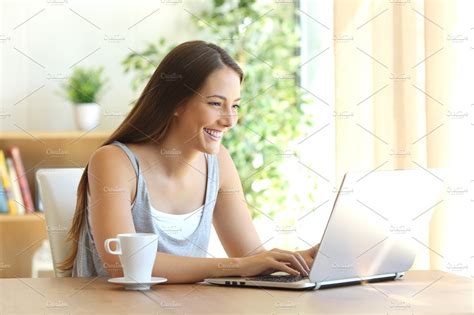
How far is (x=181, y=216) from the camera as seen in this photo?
151cm

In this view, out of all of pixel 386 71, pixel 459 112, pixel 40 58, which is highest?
pixel 40 58

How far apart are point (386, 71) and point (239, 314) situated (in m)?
0.97

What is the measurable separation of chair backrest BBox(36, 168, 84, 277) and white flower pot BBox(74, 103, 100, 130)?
1368 mm

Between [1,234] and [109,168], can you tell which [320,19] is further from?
[109,168]

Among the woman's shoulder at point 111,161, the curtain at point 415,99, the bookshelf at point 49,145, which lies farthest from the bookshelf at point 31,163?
the woman's shoulder at point 111,161

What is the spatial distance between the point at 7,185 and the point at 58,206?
1402mm

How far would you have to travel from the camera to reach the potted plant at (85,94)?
2848mm

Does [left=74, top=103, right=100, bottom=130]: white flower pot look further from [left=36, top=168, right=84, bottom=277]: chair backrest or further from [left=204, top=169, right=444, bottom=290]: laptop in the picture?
[left=204, top=169, right=444, bottom=290]: laptop

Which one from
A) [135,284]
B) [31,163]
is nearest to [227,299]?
[135,284]

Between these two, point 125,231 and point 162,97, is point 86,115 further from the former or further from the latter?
point 125,231

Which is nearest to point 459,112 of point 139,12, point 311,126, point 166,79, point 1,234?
point 166,79

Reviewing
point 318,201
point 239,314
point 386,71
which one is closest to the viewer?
point 239,314

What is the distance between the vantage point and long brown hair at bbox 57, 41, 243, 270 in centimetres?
148

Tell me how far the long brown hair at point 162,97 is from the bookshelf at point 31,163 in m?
1.43
